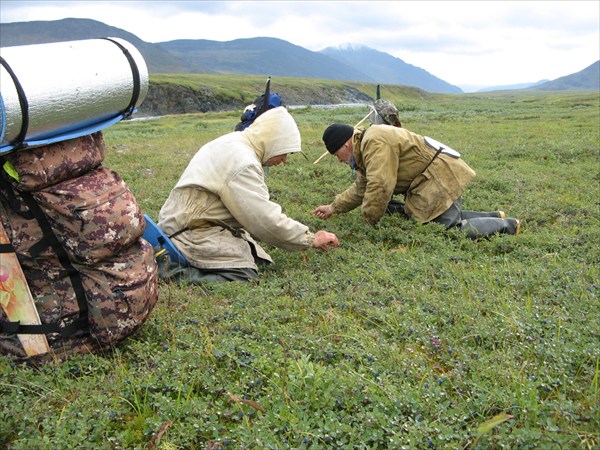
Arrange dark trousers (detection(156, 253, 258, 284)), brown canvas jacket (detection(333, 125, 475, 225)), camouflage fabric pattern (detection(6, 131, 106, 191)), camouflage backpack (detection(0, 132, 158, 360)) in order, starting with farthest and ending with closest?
brown canvas jacket (detection(333, 125, 475, 225)) → dark trousers (detection(156, 253, 258, 284)) → camouflage backpack (detection(0, 132, 158, 360)) → camouflage fabric pattern (detection(6, 131, 106, 191))

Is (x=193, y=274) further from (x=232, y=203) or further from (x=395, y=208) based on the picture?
(x=395, y=208)

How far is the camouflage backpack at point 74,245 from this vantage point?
3.83 meters

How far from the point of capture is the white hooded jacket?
19.6 ft

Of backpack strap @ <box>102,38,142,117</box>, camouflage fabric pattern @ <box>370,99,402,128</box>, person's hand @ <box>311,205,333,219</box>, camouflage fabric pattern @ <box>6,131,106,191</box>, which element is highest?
backpack strap @ <box>102,38,142,117</box>

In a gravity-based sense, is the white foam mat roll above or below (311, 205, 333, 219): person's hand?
above

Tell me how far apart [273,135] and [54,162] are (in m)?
2.93

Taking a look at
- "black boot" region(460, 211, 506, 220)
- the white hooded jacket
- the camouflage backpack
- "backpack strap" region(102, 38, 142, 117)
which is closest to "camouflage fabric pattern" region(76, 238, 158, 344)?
the camouflage backpack

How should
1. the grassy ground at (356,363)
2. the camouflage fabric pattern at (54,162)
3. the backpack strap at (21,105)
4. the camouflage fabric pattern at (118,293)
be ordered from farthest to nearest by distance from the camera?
the camouflage fabric pattern at (118,293) < the camouflage fabric pattern at (54,162) < the backpack strap at (21,105) < the grassy ground at (356,363)

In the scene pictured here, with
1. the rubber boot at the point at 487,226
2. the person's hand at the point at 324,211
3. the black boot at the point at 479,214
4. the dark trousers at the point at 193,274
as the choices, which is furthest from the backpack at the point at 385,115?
the dark trousers at the point at 193,274

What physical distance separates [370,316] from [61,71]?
3209 millimetres

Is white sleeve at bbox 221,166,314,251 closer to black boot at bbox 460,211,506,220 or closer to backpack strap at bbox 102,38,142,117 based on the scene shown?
backpack strap at bbox 102,38,142,117

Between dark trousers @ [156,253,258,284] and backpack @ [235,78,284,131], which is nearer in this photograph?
dark trousers @ [156,253,258,284]

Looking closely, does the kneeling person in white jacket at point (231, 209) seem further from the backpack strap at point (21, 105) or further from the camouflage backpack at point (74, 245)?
the backpack strap at point (21, 105)

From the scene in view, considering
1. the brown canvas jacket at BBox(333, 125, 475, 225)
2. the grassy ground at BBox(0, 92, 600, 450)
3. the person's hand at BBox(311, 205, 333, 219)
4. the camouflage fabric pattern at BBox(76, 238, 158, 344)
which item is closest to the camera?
the grassy ground at BBox(0, 92, 600, 450)
